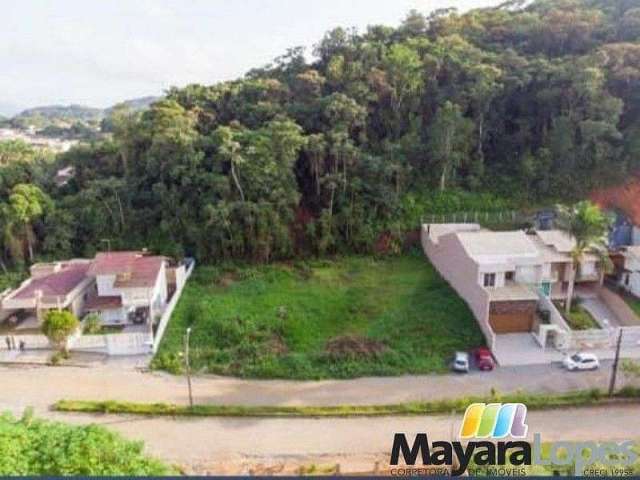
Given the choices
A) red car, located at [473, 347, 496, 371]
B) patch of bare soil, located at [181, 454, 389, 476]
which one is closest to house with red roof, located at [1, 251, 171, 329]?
patch of bare soil, located at [181, 454, 389, 476]

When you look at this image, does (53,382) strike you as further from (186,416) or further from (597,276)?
(597,276)

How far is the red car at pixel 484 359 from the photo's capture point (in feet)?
58.9

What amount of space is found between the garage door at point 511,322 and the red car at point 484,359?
1.48m

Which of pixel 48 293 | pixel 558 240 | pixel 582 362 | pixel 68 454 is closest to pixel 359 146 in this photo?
pixel 558 240

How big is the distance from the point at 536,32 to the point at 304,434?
32.1m

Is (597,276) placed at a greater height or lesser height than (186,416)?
greater

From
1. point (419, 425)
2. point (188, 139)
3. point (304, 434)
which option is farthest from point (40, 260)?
point (419, 425)

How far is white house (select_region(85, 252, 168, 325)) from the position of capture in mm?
20953

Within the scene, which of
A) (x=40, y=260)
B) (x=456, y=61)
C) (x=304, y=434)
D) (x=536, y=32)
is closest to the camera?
(x=304, y=434)

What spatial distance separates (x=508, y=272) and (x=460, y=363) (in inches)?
205

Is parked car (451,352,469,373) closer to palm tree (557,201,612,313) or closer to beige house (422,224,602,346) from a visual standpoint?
beige house (422,224,602,346)

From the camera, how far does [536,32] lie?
1368 inches

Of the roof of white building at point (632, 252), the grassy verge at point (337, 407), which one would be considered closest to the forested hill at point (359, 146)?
the roof of white building at point (632, 252)

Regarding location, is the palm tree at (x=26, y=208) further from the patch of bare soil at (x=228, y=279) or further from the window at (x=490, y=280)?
the window at (x=490, y=280)
